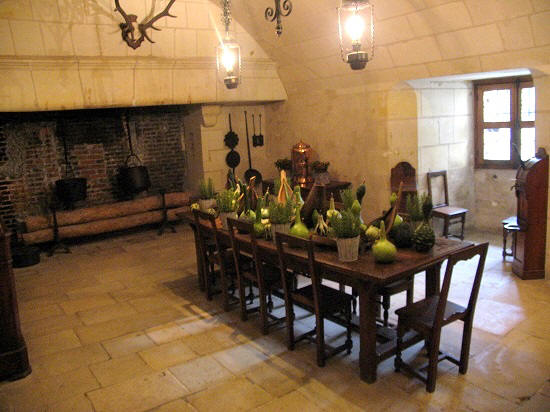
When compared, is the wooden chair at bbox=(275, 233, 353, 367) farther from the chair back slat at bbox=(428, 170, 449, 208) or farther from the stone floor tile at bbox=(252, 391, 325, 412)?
the chair back slat at bbox=(428, 170, 449, 208)

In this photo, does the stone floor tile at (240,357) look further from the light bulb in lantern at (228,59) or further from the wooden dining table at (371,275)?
the light bulb in lantern at (228,59)

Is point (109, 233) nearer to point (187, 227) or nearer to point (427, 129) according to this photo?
point (187, 227)

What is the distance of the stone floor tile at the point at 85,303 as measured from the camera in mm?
4723

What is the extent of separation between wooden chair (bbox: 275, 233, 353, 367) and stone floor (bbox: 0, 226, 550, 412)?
105 millimetres

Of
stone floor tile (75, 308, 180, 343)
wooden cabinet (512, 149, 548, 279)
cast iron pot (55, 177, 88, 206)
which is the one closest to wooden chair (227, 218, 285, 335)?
stone floor tile (75, 308, 180, 343)

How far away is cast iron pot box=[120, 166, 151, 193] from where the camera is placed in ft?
23.8

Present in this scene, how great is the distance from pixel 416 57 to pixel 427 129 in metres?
1.21

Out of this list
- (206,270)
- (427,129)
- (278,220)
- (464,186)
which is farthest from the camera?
(464,186)

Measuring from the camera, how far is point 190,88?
681 centimetres

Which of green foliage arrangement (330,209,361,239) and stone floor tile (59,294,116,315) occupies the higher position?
green foliage arrangement (330,209,361,239)

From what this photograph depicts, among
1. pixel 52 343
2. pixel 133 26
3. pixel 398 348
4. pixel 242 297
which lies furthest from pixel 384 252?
pixel 133 26

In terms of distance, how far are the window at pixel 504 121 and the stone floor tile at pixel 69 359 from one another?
5.07 meters

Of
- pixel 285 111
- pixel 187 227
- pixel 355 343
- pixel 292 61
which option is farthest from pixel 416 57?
pixel 187 227

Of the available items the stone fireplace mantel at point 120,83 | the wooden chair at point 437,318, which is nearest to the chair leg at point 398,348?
the wooden chair at point 437,318
